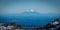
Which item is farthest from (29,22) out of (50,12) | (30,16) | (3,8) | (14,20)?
(3,8)

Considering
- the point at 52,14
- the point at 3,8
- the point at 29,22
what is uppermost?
the point at 3,8

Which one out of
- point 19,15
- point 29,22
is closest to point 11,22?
point 19,15

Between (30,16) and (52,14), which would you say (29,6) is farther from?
(52,14)

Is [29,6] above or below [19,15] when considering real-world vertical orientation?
above

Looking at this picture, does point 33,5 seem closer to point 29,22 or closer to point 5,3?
point 29,22

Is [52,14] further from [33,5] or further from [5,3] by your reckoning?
[5,3]

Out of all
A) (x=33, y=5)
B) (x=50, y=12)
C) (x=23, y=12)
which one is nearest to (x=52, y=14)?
(x=50, y=12)

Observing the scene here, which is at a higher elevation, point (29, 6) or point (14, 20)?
point (29, 6)
